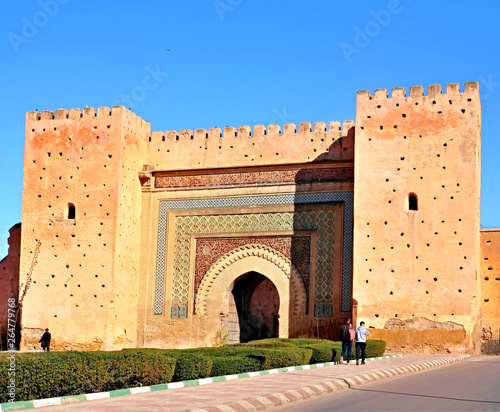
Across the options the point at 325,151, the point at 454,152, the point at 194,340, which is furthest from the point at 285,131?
the point at 194,340

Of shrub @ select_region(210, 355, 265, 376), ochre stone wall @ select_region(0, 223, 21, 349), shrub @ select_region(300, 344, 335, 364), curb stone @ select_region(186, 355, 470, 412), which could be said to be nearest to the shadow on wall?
shrub @ select_region(300, 344, 335, 364)

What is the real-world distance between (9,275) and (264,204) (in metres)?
Answer: 7.17

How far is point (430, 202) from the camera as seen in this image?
17.7 m

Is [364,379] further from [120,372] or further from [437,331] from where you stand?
[437,331]

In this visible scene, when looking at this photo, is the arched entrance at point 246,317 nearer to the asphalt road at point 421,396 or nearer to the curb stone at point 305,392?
the curb stone at point 305,392

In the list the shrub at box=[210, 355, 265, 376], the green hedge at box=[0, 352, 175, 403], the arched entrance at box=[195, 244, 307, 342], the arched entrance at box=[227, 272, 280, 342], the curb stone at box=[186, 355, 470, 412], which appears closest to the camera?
the curb stone at box=[186, 355, 470, 412]

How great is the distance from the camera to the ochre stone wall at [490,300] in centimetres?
1920

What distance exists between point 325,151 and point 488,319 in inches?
216

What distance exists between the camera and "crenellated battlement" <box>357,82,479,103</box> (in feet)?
58.5

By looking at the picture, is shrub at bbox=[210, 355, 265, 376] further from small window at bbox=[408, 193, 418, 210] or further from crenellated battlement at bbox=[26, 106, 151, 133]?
crenellated battlement at bbox=[26, 106, 151, 133]

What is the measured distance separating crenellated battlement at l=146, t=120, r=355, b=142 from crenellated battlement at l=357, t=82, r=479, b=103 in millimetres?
896

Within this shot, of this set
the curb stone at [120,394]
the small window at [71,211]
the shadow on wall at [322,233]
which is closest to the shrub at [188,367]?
the curb stone at [120,394]

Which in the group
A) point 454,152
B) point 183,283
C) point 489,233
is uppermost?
point 454,152

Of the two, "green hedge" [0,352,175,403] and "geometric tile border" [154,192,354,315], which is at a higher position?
"geometric tile border" [154,192,354,315]
